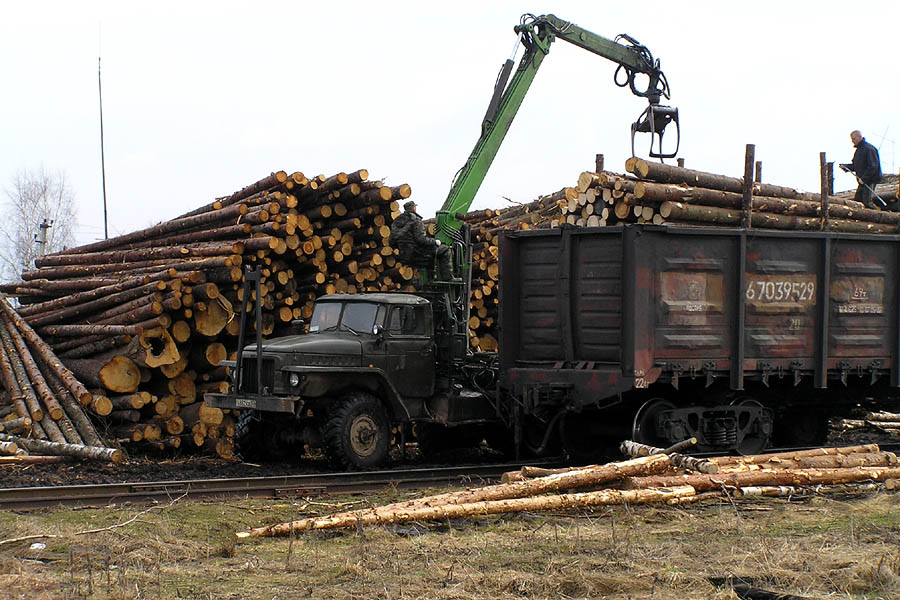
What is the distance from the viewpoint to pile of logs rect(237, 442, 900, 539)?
328 inches

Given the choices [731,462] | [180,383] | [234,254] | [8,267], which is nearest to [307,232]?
[234,254]

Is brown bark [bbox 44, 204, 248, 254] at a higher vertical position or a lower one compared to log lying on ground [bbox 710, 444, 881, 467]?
higher

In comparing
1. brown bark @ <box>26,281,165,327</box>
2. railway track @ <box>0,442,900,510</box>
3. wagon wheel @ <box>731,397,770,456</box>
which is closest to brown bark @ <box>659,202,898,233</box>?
wagon wheel @ <box>731,397,770,456</box>

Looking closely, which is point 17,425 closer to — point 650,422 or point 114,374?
point 114,374

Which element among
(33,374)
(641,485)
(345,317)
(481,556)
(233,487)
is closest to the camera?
(481,556)

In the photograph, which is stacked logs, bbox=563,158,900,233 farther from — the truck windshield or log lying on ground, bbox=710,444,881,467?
log lying on ground, bbox=710,444,881,467

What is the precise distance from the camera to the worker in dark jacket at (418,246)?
15.5 meters

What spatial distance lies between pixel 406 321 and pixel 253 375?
7.10 feet

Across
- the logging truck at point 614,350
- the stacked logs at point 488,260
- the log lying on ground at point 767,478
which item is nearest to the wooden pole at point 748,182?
the logging truck at point 614,350

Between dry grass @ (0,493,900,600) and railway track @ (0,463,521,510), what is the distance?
30.0 inches

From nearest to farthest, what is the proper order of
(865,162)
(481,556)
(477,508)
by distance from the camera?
(481,556), (477,508), (865,162)

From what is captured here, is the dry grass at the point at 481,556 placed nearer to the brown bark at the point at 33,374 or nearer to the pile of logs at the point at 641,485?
the pile of logs at the point at 641,485

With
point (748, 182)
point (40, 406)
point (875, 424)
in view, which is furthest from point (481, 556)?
point (875, 424)

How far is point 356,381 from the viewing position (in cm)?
1313
